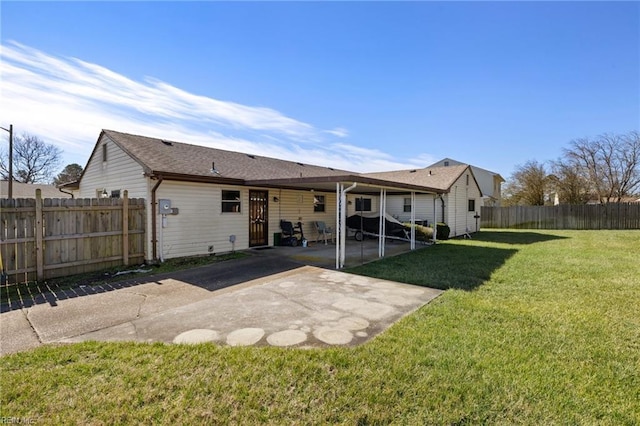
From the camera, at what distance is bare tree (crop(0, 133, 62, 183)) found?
32.5 m

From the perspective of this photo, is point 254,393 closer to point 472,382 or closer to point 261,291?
point 472,382

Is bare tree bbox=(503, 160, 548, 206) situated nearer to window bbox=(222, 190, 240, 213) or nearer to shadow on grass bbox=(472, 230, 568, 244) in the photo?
shadow on grass bbox=(472, 230, 568, 244)

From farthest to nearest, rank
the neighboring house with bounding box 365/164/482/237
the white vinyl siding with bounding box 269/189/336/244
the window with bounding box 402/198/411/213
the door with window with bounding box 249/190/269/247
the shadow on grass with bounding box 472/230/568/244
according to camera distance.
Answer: the window with bounding box 402/198/411/213 → the neighboring house with bounding box 365/164/482/237 → the shadow on grass with bounding box 472/230/568/244 → the white vinyl siding with bounding box 269/189/336/244 → the door with window with bounding box 249/190/269/247

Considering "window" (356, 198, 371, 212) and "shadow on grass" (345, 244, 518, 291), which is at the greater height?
"window" (356, 198, 371, 212)

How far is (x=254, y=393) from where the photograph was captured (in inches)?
102

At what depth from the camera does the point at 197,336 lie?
371 centimetres

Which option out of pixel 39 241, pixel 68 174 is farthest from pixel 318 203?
pixel 68 174

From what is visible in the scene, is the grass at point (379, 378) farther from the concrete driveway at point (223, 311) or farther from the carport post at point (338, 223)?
the carport post at point (338, 223)

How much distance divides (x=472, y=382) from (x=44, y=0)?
8.75 meters

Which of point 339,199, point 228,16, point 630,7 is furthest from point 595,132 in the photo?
point 228,16

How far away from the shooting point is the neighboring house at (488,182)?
32188 mm

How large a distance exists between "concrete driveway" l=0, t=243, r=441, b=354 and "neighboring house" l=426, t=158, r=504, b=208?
3033 cm

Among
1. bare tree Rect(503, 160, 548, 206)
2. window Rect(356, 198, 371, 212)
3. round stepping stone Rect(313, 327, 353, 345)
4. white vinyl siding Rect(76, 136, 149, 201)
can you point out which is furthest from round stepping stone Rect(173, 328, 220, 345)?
bare tree Rect(503, 160, 548, 206)

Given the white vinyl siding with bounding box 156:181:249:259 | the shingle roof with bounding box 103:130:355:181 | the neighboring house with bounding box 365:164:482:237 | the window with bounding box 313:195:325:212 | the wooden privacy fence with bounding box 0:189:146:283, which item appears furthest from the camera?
the neighboring house with bounding box 365:164:482:237
